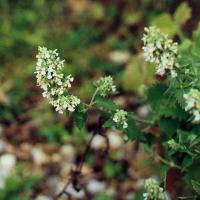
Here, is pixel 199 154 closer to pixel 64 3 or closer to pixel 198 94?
pixel 198 94

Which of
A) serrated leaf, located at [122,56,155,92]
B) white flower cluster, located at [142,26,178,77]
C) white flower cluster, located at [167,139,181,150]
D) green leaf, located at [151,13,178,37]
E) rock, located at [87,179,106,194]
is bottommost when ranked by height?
white flower cluster, located at [167,139,181,150]

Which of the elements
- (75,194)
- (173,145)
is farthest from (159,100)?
(75,194)

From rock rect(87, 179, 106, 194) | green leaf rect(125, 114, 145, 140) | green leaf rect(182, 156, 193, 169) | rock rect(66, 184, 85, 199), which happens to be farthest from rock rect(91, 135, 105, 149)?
green leaf rect(182, 156, 193, 169)

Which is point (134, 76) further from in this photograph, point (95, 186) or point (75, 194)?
point (75, 194)

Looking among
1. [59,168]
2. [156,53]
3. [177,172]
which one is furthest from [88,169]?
[156,53]

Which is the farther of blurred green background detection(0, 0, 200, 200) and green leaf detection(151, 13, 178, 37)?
blurred green background detection(0, 0, 200, 200)

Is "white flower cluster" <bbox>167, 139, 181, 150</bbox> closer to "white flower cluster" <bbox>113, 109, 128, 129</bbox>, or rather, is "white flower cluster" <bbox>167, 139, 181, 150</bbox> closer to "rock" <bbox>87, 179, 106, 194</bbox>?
"white flower cluster" <bbox>113, 109, 128, 129</bbox>
